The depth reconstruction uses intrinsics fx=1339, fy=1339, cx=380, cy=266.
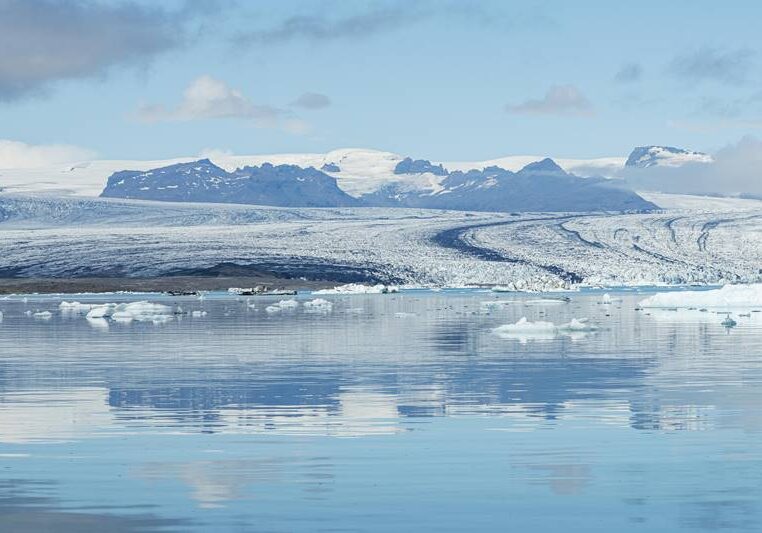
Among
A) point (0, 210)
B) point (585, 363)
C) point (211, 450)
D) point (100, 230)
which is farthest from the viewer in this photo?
point (0, 210)

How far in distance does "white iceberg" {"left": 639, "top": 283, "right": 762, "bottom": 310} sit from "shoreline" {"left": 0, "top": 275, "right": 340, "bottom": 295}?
5334 cm

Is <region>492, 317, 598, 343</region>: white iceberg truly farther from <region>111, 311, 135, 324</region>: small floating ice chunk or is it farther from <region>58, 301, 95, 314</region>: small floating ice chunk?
<region>58, 301, 95, 314</region>: small floating ice chunk

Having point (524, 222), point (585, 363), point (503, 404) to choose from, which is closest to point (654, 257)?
point (524, 222)

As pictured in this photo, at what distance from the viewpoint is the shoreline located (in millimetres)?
103312

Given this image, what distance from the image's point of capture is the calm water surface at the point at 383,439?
10180 mm

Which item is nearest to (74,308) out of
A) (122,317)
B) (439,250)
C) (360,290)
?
(122,317)

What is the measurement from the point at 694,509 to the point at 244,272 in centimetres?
10809

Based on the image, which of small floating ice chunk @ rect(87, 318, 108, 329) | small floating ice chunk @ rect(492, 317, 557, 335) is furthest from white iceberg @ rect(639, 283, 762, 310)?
small floating ice chunk @ rect(87, 318, 108, 329)

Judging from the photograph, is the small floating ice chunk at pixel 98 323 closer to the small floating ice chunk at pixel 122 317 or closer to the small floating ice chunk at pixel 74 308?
the small floating ice chunk at pixel 122 317

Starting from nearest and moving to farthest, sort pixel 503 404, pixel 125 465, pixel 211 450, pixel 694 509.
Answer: pixel 694 509 → pixel 125 465 → pixel 211 450 → pixel 503 404

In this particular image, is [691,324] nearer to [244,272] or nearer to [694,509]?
[694,509]

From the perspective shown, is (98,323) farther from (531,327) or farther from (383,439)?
(383,439)

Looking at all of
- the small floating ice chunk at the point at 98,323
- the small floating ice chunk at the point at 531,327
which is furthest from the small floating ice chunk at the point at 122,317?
the small floating ice chunk at the point at 531,327

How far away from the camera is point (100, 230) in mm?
140250
